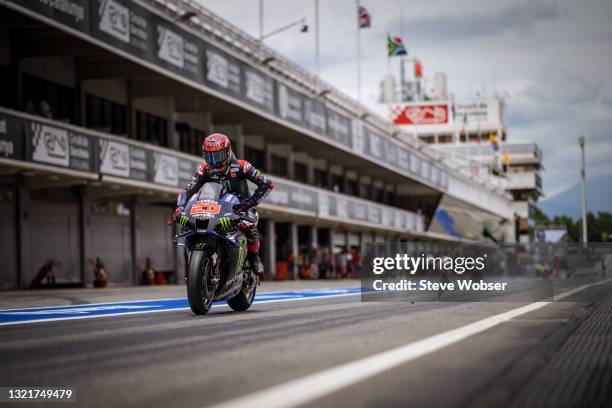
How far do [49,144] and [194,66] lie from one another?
796cm

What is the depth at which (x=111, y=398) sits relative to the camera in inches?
156

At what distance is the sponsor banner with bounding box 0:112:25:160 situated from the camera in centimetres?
2030

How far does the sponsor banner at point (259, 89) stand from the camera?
107ft

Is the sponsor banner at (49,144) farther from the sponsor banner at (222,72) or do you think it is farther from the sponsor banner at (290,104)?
the sponsor banner at (290,104)

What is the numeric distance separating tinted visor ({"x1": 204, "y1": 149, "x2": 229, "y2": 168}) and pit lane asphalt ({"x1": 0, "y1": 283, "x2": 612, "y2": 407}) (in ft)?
6.06

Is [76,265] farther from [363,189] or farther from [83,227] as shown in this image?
[363,189]

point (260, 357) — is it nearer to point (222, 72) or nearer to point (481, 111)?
point (222, 72)

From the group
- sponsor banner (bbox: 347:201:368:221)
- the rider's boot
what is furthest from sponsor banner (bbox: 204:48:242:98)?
the rider's boot

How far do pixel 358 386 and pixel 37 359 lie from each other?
89.9 inches

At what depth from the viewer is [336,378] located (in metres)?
4.42

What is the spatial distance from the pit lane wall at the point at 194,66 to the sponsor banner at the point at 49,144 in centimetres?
44

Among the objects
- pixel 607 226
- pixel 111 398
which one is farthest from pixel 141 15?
pixel 607 226

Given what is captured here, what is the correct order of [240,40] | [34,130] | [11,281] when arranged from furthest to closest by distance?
[240,40] → [11,281] → [34,130]

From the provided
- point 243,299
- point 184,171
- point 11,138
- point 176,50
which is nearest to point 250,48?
point 176,50
